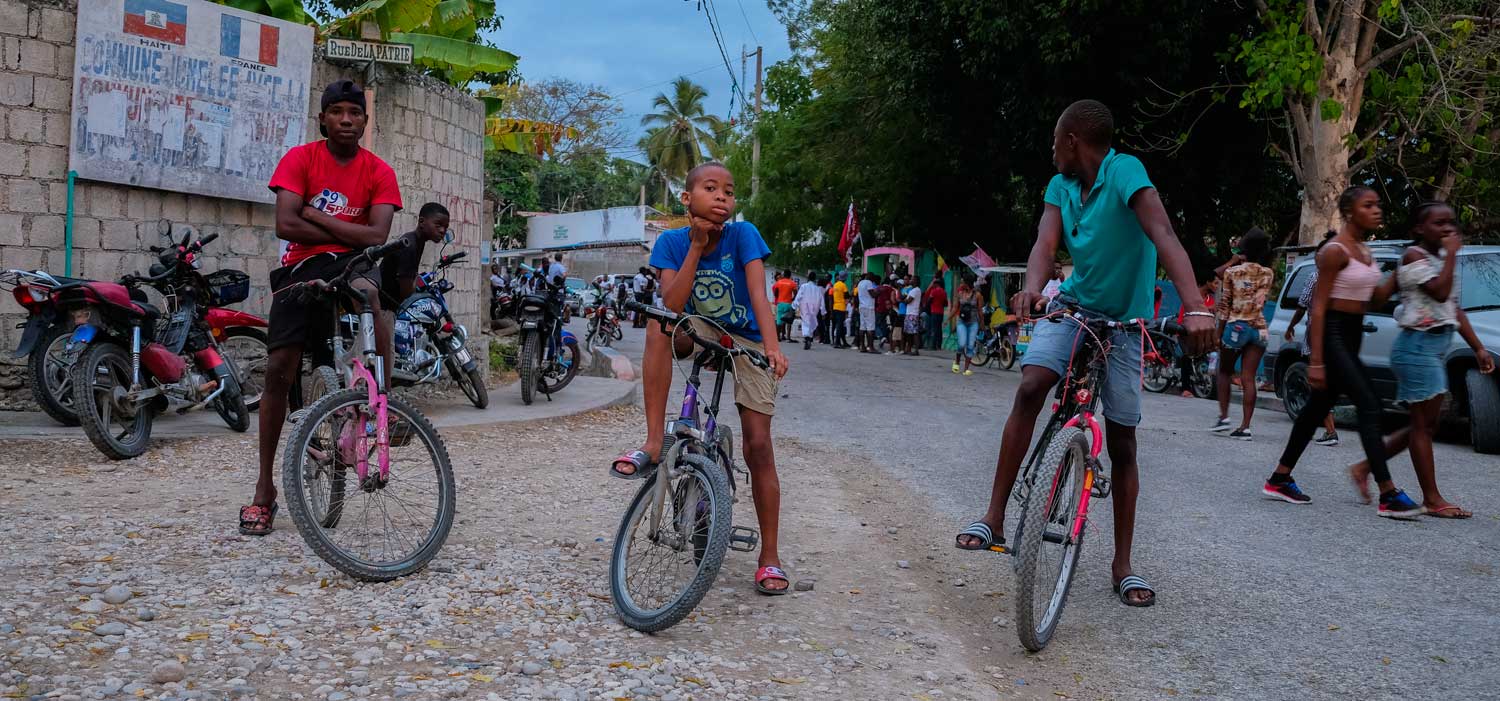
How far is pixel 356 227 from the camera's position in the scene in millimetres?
4625

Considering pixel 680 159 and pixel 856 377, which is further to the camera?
pixel 680 159

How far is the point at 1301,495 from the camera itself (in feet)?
22.3

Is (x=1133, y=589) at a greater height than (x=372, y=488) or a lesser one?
lesser

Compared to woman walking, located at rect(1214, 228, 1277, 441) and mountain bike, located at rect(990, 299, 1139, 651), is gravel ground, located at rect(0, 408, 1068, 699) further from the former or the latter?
woman walking, located at rect(1214, 228, 1277, 441)

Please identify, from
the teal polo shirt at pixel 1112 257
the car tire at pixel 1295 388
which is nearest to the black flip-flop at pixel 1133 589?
the teal polo shirt at pixel 1112 257

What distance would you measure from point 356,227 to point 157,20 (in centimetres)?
492

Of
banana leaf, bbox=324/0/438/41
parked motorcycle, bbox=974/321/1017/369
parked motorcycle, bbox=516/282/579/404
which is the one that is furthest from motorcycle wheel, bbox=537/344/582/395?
parked motorcycle, bbox=974/321/1017/369

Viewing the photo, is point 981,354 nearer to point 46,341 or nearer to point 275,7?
point 275,7

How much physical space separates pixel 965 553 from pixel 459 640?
2620 millimetres

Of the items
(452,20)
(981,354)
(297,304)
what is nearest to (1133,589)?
(297,304)

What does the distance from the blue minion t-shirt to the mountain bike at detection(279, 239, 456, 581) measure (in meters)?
1.02

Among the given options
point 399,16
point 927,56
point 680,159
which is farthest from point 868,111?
point 680,159

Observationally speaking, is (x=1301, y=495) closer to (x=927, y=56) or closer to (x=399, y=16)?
(x=399, y=16)

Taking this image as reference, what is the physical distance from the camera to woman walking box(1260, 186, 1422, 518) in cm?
639
